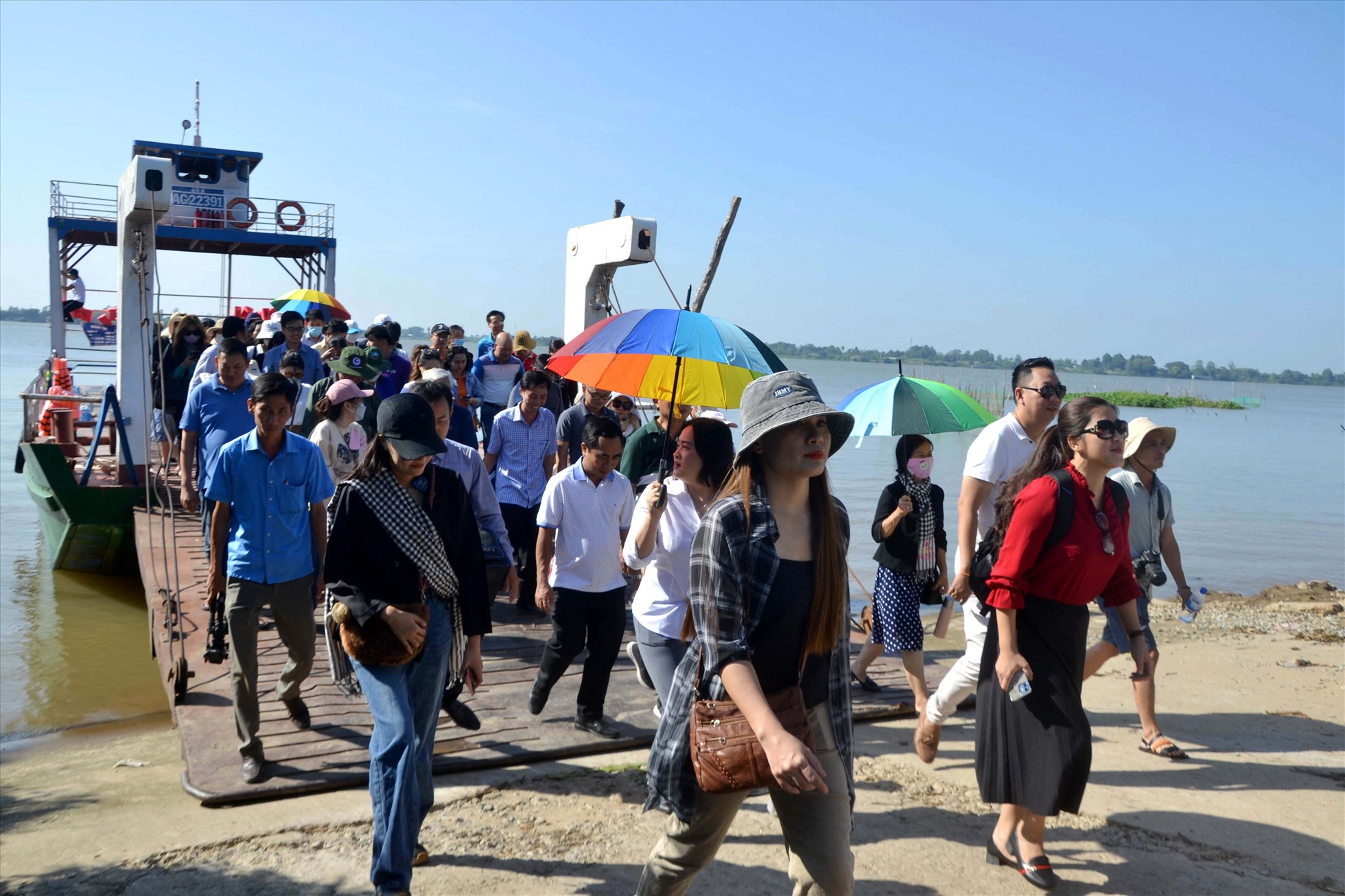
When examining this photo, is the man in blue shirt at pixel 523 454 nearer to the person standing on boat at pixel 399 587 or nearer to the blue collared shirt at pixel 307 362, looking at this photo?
the blue collared shirt at pixel 307 362

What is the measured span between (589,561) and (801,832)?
271cm

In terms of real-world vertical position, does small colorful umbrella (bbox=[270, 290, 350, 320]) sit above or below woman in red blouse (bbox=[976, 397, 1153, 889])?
above

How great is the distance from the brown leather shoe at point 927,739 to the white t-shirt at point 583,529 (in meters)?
1.71

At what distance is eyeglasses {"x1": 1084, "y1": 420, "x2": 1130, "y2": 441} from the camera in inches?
151

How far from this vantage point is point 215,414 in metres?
6.56

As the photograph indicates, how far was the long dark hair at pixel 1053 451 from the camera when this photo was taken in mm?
3938

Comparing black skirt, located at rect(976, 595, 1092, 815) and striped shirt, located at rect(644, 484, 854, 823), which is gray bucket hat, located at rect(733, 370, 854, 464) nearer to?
striped shirt, located at rect(644, 484, 854, 823)

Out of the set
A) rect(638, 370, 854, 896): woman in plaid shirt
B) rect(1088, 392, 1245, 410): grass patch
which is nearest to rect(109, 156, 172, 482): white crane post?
rect(638, 370, 854, 896): woman in plaid shirt

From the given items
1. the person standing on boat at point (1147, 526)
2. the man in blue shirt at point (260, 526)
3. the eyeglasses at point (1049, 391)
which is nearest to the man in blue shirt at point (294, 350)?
the man in blue shirt at point (260, 526)

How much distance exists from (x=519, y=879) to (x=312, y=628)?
5.75ft

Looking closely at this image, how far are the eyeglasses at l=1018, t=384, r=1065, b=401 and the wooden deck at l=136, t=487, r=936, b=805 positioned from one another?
2164mm

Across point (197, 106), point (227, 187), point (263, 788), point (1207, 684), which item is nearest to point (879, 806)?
point (263, 788)

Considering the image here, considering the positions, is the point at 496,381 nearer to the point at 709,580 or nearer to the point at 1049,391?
the point at 1049,391

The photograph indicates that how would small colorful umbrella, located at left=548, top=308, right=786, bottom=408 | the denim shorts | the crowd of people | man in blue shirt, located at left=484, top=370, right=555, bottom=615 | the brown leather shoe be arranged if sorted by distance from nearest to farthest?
the crowd of people
the brown leather shoe
small colorful umbrella, located at left=548, top=308, right=786, bottom=408
the denim shorts
man in blue shirt, located at left=484, top=370, right=555, bottom=615
